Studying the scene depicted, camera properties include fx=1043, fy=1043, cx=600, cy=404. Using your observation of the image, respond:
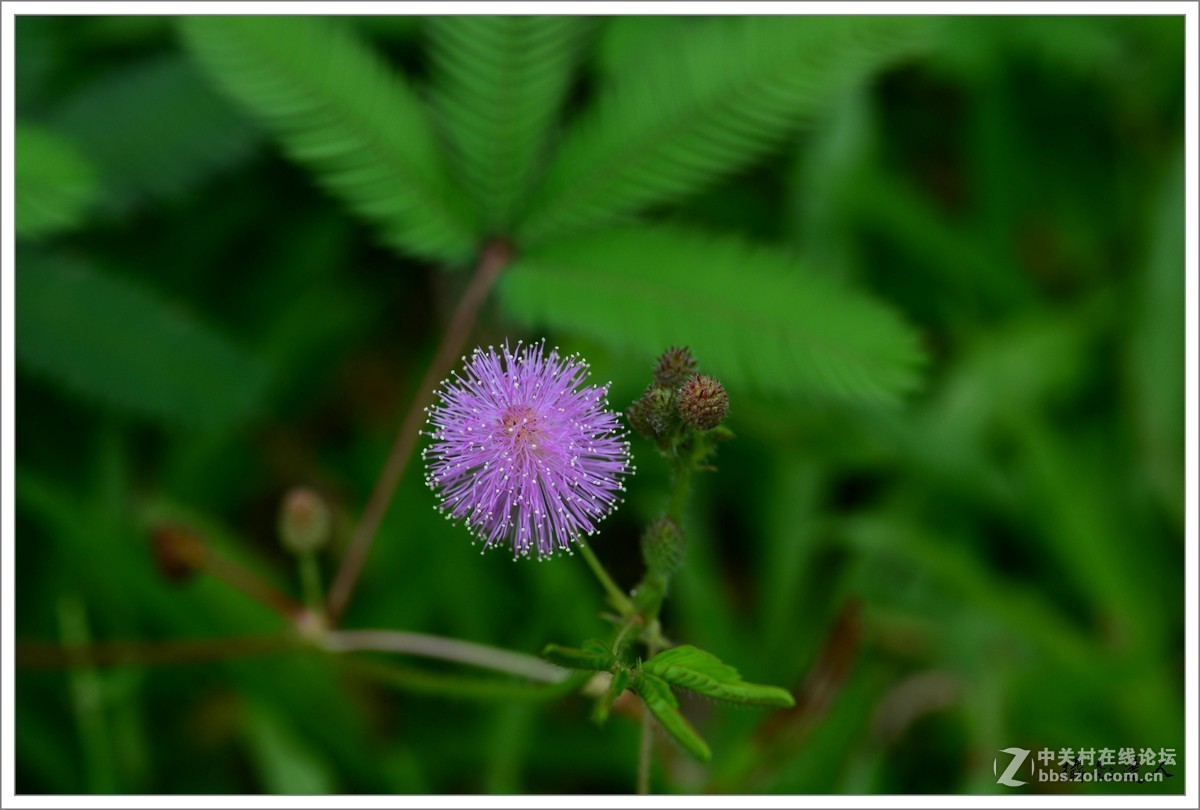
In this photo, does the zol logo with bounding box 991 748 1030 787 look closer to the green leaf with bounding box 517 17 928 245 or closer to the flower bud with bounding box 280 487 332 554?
the green leaf with bounding box 517 17 928 245

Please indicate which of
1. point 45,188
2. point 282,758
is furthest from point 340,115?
point 282,758

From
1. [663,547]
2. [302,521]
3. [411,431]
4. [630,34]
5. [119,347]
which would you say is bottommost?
[663,547]

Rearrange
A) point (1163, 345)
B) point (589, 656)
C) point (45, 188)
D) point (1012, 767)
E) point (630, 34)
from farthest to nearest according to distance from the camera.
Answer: point (1163, 345), point (630, 34), point (1012, 767), point (45, 188), point (589, 656)

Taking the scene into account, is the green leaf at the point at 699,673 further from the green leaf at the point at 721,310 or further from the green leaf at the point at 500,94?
the green leaf at the point at 500,94

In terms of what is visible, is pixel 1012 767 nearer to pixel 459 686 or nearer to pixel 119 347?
pixel 459 686

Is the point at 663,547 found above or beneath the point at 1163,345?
beneath

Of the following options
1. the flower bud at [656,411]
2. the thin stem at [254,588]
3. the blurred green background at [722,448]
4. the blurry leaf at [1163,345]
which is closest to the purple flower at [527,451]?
the flower bud at [656,411]

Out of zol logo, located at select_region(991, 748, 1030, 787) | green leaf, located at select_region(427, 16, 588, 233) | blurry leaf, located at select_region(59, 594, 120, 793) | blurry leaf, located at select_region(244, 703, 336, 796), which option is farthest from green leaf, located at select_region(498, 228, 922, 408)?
blurry leaf, located at select_region(59, 594, 120, 793)
